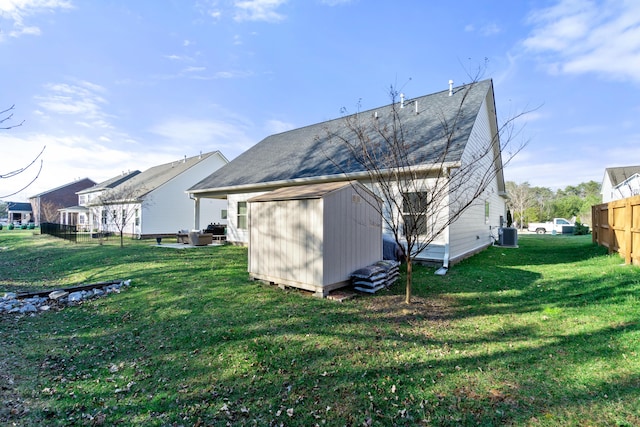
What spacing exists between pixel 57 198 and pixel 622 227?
54.8 meters

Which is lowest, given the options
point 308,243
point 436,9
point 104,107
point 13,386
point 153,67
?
point 13,386

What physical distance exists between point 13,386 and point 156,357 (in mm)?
1384

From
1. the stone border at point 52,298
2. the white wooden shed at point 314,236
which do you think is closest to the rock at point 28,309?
the stone border at point 52,298

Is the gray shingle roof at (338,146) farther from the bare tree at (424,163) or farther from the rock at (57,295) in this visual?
the rock at (57,295)

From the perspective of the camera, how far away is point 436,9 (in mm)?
8992

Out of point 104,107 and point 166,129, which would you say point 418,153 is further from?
point 166,129

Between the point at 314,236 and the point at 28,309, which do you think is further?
the point at 28,309

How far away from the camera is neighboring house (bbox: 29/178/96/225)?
36938 mm

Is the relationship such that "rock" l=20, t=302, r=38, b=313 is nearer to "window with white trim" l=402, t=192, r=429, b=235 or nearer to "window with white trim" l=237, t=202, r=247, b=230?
"window with white trim" l=402, t=192, r=429, b=235

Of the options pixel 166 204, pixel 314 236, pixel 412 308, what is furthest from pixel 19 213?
pixel 412 308

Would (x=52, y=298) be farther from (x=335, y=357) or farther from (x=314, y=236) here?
(x=335, y=357)

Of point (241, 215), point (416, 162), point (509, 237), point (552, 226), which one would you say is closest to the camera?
point (416, 162)

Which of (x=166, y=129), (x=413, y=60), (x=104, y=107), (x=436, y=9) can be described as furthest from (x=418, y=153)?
(x=166, y=129)

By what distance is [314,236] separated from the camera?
5.61 metres
